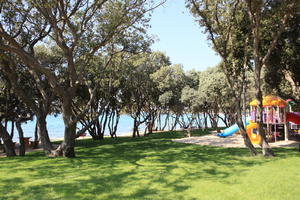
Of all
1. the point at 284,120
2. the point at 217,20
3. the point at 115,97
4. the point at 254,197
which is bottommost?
the point at 254,197

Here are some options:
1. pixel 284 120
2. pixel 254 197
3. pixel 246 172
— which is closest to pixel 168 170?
pixel 246 172

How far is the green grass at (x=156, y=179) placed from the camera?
5.57 meters

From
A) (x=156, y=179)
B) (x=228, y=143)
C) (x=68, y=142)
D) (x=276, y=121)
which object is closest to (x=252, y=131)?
(x=276, y=121)

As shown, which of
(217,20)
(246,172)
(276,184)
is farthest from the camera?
(217,20)

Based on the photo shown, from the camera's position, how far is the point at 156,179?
680cm

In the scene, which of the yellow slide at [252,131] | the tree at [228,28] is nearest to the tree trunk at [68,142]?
the tree at [228,28]

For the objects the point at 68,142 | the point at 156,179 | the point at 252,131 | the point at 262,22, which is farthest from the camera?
the point at 252,131

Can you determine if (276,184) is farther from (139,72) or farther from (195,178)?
(139,72)

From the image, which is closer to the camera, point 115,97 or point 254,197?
point 254,197

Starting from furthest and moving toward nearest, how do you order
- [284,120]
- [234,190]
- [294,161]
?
1. [284,120]
2. [294,161]
3. [234,190]

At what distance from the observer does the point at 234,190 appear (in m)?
5.74

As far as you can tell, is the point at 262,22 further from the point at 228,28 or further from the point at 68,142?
the point at 68,142

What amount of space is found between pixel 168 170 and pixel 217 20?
22.3 feet

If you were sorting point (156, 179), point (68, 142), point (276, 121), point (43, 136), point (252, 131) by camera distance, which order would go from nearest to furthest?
point (156, 179) < point (68, 142) < point (43, 136) < point (252, 131) < point (276, 121)
